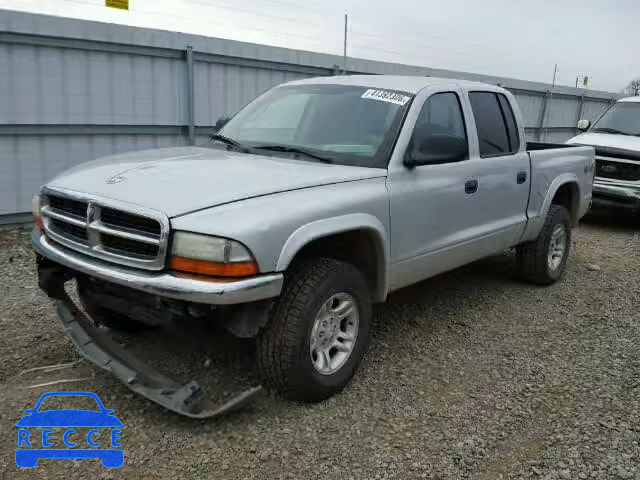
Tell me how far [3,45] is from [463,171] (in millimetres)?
5293

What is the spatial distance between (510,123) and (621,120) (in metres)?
6.16

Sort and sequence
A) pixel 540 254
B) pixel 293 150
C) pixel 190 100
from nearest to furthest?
pixel 293 150, pixel 540 254, pixel 190 100

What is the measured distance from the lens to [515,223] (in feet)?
16.9

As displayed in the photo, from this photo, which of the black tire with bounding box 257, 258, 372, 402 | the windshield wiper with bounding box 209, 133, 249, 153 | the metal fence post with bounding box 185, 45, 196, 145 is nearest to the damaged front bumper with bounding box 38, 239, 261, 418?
the black tire with bounding box 257, 258, 372, 402

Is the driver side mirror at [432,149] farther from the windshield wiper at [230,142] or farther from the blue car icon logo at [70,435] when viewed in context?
the blue car icon logo at [70,435]

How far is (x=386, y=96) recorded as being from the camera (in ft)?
13.7

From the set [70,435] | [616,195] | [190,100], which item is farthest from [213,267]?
[616,195]

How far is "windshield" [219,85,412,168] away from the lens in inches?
152

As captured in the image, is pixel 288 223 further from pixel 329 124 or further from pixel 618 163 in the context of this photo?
pixel 618 163

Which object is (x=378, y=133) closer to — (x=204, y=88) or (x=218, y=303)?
(x=218, y=303)

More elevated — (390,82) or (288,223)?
(390,82)

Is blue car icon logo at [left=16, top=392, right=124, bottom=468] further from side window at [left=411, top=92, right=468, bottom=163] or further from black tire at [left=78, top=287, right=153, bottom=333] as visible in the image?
side window at [left=411, top=92, right=468, bottom=163]

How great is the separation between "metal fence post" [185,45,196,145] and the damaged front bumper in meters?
4.77

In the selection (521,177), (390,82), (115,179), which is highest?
(390,82)
